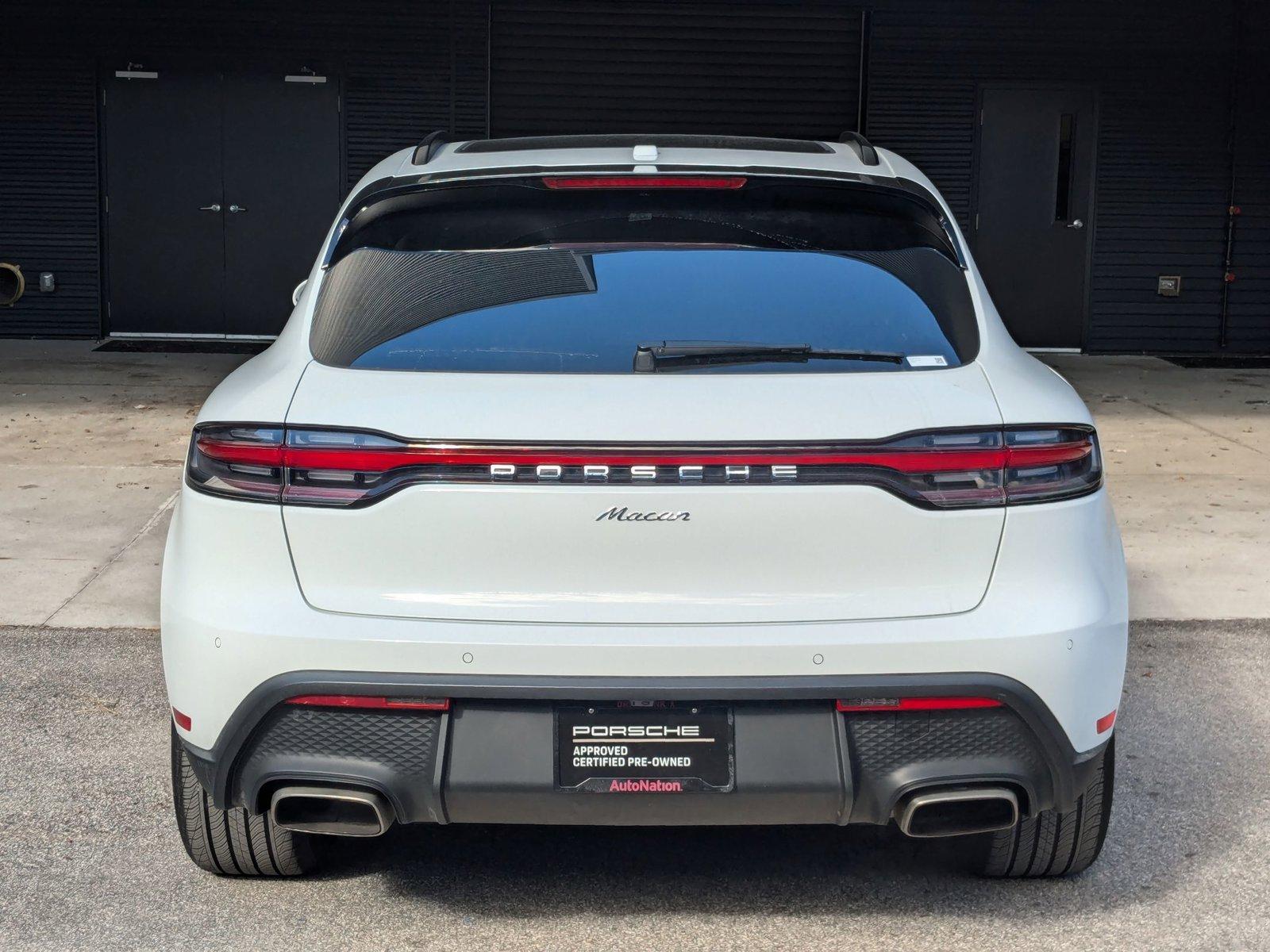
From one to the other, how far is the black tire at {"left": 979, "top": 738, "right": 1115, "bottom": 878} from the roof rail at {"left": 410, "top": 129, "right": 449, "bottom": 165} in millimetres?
2138

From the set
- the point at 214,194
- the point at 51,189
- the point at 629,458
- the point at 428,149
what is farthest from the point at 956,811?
the point at 51,189

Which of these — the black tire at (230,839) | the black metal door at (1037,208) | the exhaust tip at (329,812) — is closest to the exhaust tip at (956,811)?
the exhaust tip at (329,812)

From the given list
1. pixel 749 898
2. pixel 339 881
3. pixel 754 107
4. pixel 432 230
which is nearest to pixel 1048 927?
pixel 749 898

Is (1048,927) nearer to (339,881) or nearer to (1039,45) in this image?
(339,881)

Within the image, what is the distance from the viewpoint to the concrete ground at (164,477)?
6133mm

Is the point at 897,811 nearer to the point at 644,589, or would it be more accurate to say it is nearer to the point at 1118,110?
the point at 644,589

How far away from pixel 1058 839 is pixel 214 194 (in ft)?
38.5

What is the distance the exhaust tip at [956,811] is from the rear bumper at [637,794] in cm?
3

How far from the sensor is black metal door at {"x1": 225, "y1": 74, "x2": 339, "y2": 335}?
13641 millimetres

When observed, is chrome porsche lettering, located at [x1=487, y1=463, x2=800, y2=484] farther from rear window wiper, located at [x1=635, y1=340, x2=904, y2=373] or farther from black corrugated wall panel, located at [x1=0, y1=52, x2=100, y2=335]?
black corrugated wall panel, located at [x1=0, y1=52, x2=100, y2=335]

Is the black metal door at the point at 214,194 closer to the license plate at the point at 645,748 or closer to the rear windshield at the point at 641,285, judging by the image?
the rear windshield at the point at 641,285

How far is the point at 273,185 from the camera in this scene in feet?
45.1

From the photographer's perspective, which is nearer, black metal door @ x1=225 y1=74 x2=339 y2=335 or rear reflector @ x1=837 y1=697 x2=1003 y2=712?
rear reflector @ x1=837 y1=697 x2=1003 y2=712

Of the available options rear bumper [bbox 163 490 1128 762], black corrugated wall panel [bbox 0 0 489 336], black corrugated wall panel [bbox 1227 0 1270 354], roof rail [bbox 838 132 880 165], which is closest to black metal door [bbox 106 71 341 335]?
black corrugated wall panel [bbox 0 0 489 336]
